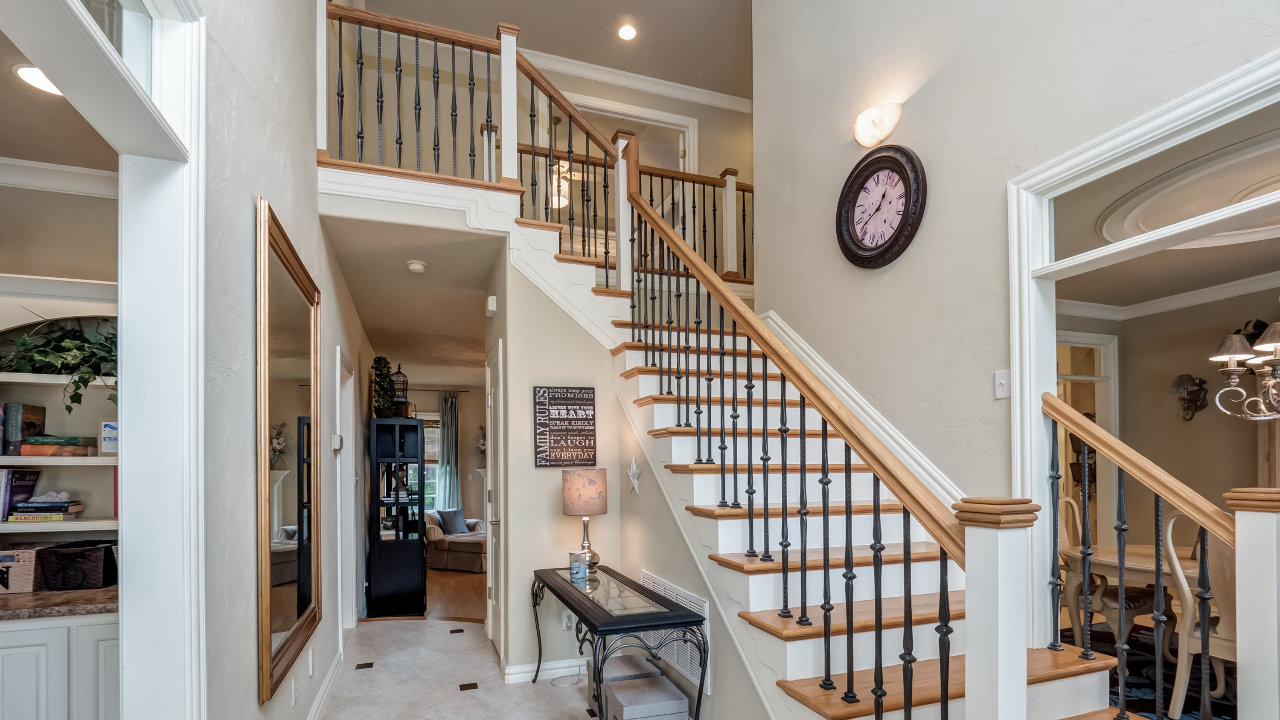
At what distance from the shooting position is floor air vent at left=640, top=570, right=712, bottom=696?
2799 mm

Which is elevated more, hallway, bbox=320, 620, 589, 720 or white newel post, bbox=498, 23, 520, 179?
white newel post, bbox=498, 23, 520, 179

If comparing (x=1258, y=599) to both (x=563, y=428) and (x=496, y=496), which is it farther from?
(x=496, y=496)

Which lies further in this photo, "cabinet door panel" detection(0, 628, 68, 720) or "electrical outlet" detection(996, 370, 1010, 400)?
"electrical outlet" detection(996, 370, 1010, 400)

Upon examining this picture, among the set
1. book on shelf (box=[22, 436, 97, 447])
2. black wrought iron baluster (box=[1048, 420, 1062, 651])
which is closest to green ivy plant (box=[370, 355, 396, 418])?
book on shelf (box=[22, 436, 97, 447])

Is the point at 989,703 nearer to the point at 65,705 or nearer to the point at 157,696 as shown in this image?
the point at 157,696

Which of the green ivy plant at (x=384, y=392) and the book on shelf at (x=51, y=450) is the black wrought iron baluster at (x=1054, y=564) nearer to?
the book on shelf at (x=51, y=450)

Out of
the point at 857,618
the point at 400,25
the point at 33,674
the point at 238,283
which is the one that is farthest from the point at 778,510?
the point at 400,25

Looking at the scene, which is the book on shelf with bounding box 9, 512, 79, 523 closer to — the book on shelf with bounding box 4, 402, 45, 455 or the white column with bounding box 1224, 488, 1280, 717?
the book on shelf with bounding box 4, 402, 45, 455

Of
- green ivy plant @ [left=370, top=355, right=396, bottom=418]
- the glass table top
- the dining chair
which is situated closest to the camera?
the glass table top

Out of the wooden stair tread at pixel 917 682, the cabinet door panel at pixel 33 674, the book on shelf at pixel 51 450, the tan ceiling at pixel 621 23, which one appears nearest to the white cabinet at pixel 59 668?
the cabinet door panel at pixel 33 674

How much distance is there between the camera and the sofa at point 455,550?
8.45 m

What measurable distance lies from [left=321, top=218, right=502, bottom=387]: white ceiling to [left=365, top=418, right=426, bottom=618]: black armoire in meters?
1.08

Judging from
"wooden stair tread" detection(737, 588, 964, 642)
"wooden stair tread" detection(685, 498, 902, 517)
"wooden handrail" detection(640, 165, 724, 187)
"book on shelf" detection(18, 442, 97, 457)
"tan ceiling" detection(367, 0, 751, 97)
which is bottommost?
"wooden stair tread" detection(737, 588, 964, 642)

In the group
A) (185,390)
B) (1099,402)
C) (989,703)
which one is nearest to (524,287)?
(185,390)
